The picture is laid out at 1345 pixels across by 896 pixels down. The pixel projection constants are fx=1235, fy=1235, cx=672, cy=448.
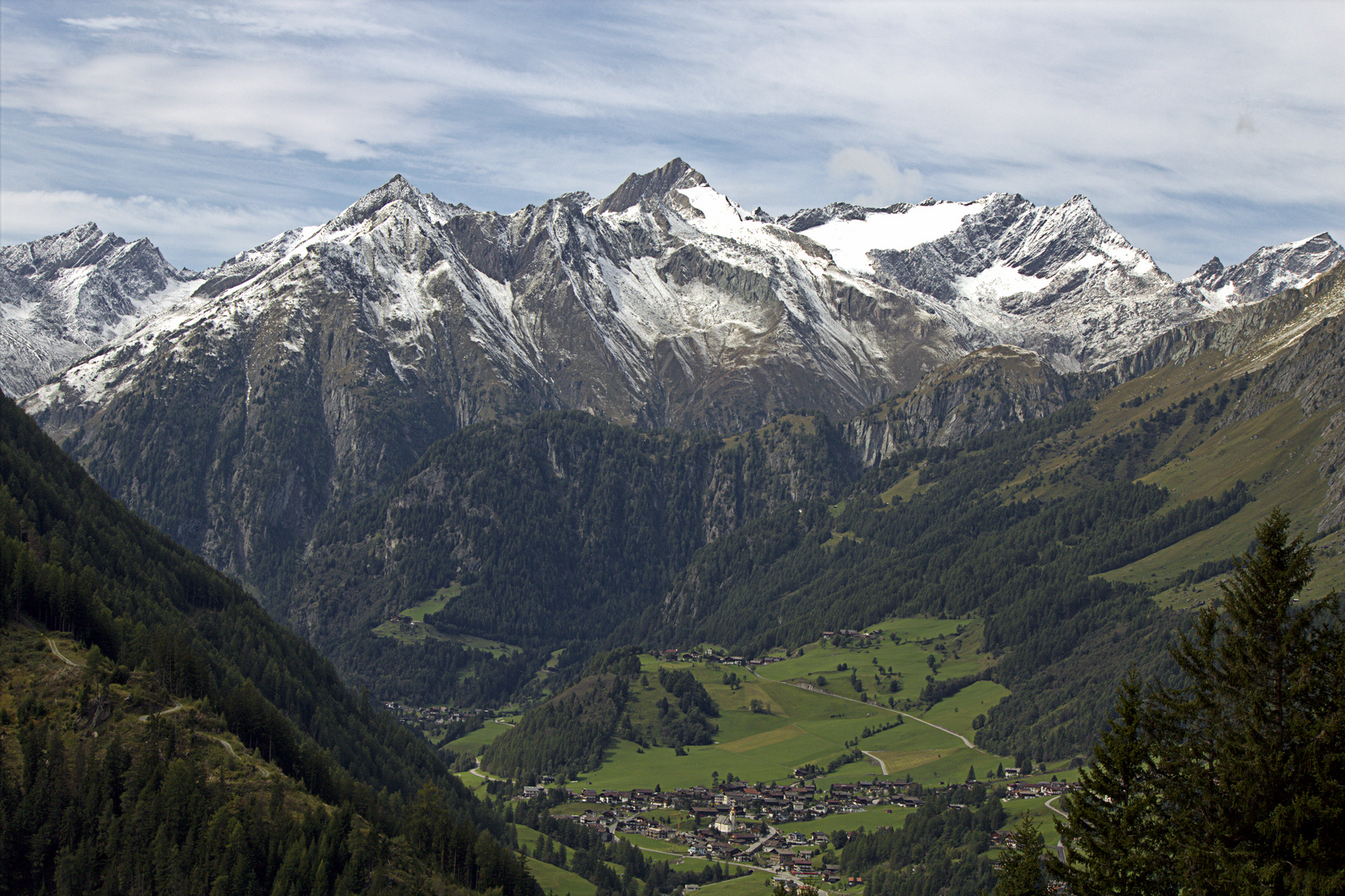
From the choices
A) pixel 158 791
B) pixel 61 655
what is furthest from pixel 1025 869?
pixel 61 655

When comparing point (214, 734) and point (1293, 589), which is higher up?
point (1293, 589)

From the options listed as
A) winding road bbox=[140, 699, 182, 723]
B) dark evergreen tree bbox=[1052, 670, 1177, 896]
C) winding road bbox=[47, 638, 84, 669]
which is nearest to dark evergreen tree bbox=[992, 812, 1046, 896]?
dark evergreen tree bbox=[1052, 670, 1177, 896]

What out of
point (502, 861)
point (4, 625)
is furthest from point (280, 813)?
point (4, 625)

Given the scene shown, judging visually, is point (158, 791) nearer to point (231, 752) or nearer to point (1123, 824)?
point (231, 752)

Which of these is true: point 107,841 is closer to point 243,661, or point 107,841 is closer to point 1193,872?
point 243,661

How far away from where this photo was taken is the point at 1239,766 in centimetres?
4522

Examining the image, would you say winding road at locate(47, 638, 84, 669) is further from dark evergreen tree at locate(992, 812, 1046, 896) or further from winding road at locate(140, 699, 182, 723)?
dark evergreen tree at locate(992, 812, 1046, 896)

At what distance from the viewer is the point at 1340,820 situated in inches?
1711

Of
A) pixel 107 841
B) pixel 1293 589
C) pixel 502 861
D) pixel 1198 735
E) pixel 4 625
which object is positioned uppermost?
pixel 1293 589

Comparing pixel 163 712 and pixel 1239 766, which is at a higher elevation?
pixel 1239 766

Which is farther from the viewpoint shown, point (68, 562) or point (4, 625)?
point (68, 562)

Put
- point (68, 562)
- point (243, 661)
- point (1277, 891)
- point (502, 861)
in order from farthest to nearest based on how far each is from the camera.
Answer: point (243, 661), point (68, 562), point (502, 861), point (1277, 891)

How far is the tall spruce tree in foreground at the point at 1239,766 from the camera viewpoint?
43625 millimetres

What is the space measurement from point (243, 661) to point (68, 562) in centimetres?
3634
